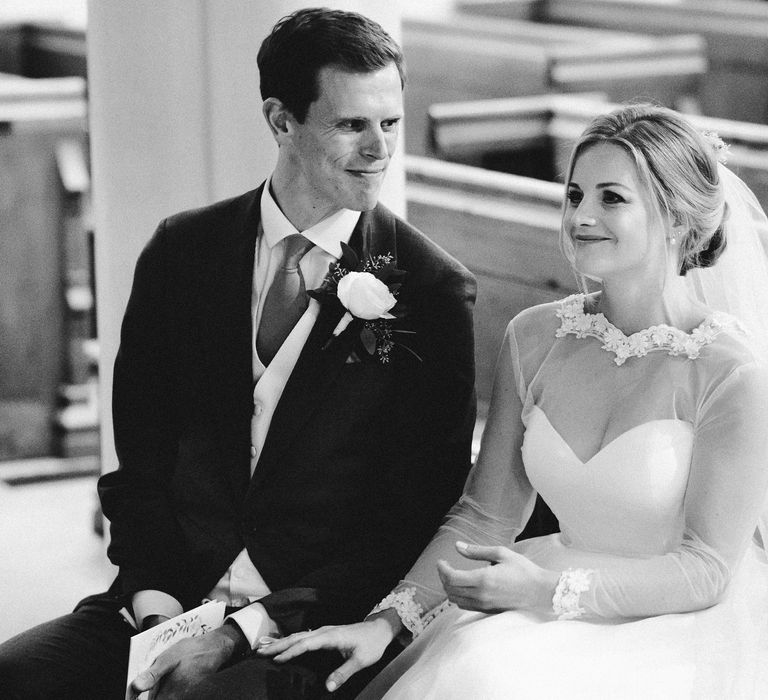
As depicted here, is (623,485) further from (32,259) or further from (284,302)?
(32,259)

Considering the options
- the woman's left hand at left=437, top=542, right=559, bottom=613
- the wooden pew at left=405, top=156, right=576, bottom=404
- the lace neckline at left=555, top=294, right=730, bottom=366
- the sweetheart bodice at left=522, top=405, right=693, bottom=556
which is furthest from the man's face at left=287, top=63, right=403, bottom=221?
the wooden pew at left=405, top=156, right=576, bottom=404

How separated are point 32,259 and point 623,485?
11.9 feet

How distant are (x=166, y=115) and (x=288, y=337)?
1246mm

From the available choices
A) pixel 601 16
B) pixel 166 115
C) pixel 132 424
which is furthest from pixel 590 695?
pixel 601 16

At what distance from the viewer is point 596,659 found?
7.27 feet

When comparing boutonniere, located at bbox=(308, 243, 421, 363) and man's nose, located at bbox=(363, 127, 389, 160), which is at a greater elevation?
man's nose, located at bbox=(363, 127, 389, 160)

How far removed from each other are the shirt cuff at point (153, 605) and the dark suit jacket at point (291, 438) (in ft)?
0.11

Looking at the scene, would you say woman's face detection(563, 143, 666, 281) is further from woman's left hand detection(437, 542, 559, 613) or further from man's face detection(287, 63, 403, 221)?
woman's left hand detection(437, 542, 559, 613)

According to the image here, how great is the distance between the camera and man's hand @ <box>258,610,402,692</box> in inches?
91.4

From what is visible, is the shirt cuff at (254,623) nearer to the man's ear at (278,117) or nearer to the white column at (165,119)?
the man's ear at (278,117)

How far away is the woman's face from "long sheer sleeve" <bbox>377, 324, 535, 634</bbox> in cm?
29

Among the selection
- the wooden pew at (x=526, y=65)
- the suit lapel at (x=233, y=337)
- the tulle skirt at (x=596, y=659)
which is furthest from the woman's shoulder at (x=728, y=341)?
the wooden pew at (x=526, y=65)

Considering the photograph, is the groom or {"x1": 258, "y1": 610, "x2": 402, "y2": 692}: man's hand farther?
→ the groom

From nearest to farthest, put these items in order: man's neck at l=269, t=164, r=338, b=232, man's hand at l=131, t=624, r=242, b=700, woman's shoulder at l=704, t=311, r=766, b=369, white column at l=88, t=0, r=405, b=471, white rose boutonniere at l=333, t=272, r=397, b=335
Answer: man's hand at l=131, t=624, r=242, b=700, woman's shoulder at l=704, t=311, r=766, b=369, white rose boutonniere at l=333, t=272, r=397, b=335, man's neck at l=269, t=164, r=338, b=232, white column at l=88, t=0, r=405, b=471
